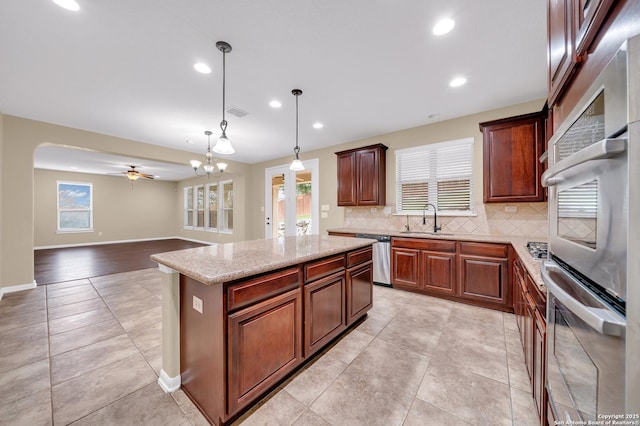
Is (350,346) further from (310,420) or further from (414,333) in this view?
(310,420)

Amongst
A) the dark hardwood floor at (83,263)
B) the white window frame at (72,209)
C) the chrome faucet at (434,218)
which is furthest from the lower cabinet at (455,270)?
the white window frame at (72,209)

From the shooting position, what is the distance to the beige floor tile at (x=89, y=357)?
1.85 m

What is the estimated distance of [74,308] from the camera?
3043 mm

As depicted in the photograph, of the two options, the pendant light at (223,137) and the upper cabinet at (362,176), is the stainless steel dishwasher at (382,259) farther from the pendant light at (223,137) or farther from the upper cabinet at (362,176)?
the pendant light at (223,137)

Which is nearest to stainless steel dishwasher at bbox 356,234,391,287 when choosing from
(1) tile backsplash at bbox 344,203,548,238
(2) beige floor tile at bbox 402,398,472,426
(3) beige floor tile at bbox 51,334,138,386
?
(1) tile backsplash at bbox 344,203,548,238

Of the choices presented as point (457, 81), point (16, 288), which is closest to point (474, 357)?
point (457, 81)

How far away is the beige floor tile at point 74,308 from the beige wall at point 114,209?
7.11 metres

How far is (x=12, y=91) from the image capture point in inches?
112

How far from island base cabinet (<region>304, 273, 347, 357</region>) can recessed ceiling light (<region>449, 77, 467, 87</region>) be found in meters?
2.47

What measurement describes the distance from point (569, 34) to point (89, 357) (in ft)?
12.1

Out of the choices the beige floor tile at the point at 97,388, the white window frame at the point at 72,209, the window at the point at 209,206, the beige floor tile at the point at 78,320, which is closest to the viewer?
the beige floor tile at the point at 97,388

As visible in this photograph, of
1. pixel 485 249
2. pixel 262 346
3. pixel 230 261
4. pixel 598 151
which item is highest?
pixel 598 151

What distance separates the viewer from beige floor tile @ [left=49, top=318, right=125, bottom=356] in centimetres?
220

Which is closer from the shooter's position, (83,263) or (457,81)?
(457,81)
